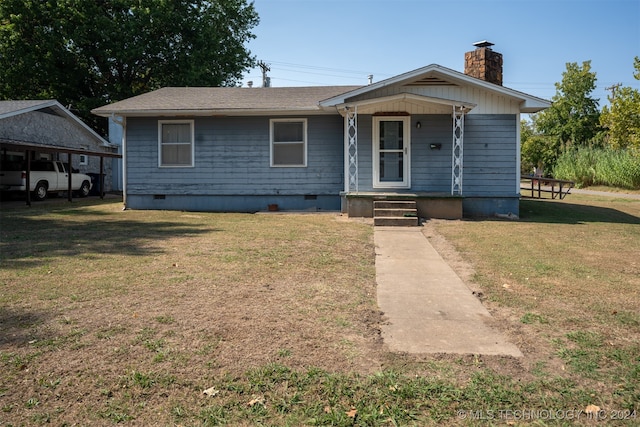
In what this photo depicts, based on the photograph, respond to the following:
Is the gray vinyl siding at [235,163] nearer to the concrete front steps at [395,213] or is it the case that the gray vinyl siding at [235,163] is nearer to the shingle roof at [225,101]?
the shingle roof at [225,101]

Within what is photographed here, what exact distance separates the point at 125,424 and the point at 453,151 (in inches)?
440

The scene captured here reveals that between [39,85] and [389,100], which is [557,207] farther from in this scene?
[39,85]

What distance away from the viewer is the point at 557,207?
15.1m

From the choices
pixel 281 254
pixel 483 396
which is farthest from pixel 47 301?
pixel 483 396

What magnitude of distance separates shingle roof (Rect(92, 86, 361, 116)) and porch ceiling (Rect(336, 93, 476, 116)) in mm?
1498

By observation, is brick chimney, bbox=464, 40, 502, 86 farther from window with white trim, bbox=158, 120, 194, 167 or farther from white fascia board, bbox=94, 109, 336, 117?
window with white trim, bbox=158, 120, 194, 167

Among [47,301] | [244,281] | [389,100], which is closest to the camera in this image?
[47,301]

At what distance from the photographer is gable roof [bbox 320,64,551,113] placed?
12.0 meters

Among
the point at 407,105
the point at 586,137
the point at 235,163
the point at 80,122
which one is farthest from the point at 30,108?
the point at 586,137

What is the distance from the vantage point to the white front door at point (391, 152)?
12.8 meters

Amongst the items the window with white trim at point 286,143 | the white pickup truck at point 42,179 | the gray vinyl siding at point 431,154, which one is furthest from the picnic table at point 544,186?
the white pickup truck at point 42,179

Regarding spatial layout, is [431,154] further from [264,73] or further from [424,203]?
[264,73]

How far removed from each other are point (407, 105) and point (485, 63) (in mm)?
3317

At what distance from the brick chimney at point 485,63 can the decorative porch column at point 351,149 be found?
4.50 meters
